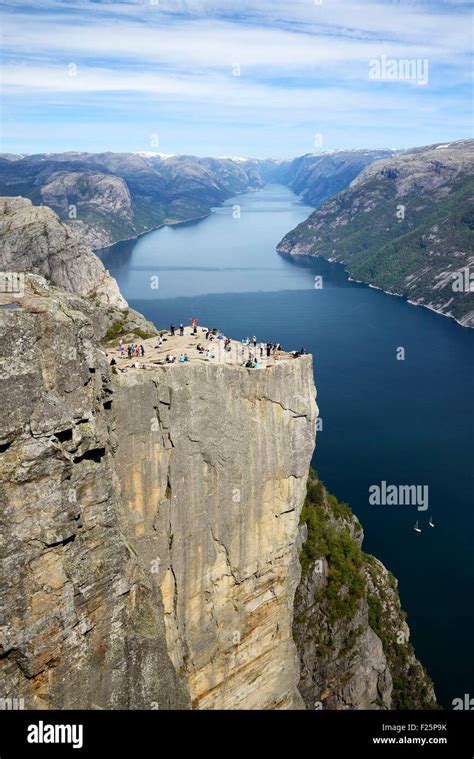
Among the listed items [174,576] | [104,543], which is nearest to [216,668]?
[174,576]

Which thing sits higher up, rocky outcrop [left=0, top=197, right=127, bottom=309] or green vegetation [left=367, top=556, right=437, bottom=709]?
rocky outcrop [left=0, top=197, right=127, bottom=309]

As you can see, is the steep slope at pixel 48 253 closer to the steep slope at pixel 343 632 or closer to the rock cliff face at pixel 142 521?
the rock cliff face at pixel 142 521

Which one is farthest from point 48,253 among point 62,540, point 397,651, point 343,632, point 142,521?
point 397,651

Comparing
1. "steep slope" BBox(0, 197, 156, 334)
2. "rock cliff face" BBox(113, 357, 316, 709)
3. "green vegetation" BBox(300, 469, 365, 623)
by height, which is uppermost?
"steep slope" BBox(0, 197, 156, 334)

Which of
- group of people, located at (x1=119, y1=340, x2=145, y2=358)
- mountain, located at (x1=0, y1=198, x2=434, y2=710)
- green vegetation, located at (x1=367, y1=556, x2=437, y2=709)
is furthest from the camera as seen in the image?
green vegetation, located at (x1=367, y1=556, x2=437, y2=709)

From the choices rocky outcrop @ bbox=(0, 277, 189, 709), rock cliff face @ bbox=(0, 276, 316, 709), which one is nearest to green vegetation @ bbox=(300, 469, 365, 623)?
rock cliff face @ bbox=(0, 276, 316, 709)

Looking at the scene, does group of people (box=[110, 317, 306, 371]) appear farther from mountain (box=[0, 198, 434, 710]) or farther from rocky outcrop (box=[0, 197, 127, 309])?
rocky outcrop (box=[0, 197, 127, 309])
